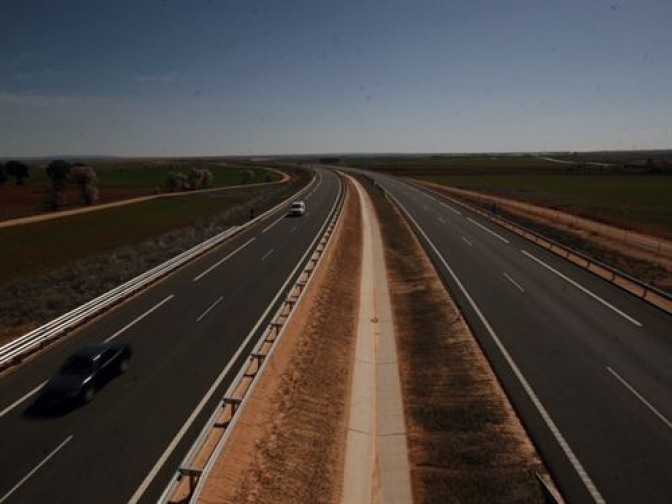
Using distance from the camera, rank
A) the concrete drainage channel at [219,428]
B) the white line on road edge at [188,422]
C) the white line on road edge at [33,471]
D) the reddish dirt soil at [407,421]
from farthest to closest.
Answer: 1. the reddish dirt soil at [407,421]
2. the white line on road edge at [188,422]
3. the white line on road edge at [33,471]
4. the concrete drainage channel at [219,428]

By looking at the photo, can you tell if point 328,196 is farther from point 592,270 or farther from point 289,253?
point 592,270

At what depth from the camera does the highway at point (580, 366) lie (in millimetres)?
10914

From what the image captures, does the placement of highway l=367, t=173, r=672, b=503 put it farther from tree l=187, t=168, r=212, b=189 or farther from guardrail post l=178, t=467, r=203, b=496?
tree l=187, t=168, r=212, b=189

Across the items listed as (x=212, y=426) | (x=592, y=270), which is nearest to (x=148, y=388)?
(x=212, y=426)

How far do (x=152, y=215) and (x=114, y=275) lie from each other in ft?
119

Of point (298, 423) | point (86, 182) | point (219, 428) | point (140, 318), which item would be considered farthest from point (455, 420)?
point (86, 182)

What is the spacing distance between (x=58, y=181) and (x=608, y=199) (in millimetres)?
95981

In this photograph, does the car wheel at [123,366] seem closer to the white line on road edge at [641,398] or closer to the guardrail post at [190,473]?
the guardrail post at [190,473]

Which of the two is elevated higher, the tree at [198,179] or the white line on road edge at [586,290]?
the tree at [198,179]

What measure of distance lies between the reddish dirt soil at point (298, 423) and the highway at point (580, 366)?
5694mm

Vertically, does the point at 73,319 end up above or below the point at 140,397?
above

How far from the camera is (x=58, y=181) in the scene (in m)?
80.3

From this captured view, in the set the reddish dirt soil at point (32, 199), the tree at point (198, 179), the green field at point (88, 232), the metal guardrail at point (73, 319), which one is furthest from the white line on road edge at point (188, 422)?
the tree at point (198, 179)

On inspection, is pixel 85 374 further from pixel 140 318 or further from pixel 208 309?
pixel 208 309
